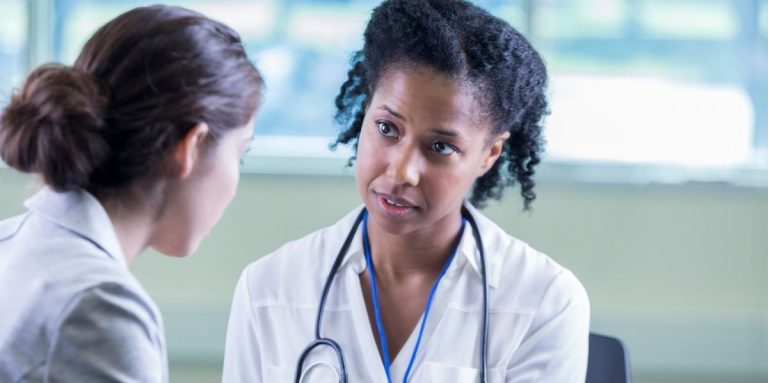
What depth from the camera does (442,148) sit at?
1555 millimetres

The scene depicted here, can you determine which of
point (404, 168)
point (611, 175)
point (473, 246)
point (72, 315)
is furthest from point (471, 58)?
point (611, 175)

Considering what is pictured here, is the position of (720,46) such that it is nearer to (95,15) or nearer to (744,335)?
(744,335)

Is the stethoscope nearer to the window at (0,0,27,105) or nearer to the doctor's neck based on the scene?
the doctor's neck

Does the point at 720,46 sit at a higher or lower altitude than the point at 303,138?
higher

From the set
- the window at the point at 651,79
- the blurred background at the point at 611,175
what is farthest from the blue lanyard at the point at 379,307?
the window at the point at 651,79

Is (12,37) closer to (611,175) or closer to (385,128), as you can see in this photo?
(611,175)

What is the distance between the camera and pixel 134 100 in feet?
3.50

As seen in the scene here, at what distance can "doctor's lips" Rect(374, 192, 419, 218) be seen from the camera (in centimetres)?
154

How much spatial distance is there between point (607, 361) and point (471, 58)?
56cm

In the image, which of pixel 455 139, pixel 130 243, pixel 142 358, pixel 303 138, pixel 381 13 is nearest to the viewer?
pixel 142 358

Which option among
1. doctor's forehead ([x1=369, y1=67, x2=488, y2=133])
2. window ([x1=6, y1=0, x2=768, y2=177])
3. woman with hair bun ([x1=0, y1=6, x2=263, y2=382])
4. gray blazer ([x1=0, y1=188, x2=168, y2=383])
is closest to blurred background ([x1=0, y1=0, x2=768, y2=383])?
window ([x1=6, y1=0, x2=768, y2=177])

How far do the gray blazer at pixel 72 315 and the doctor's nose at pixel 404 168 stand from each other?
1.84 feet

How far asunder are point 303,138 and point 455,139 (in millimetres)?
1835

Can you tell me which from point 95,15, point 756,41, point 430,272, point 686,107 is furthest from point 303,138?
point 430,272
